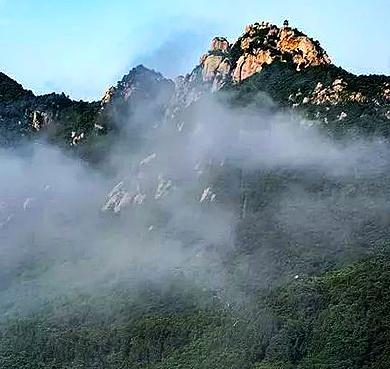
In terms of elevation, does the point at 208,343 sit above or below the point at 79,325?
below

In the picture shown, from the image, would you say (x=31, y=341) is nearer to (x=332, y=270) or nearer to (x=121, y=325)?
(x=121, y=325)

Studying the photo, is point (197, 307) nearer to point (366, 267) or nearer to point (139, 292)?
point (139, 292)

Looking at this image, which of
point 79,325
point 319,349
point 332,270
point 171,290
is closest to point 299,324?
point 319,349

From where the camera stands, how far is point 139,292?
191m

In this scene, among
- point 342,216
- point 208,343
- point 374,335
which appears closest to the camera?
point 374,335

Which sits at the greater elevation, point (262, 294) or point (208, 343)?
point (262, 294)

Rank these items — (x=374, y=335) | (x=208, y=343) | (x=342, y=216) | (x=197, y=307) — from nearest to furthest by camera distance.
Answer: (x=374, y=335), (x=208, y=343), (x=197, y=307), (x=342, y=216)

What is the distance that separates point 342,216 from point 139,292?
148 ft

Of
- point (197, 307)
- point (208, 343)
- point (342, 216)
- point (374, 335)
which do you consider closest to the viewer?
point (374, 335)

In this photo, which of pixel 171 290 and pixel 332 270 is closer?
pixel 332 270

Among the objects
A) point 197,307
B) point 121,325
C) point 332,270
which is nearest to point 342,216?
point 332,270

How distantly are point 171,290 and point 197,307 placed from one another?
40.9 ft

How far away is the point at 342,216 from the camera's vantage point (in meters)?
188

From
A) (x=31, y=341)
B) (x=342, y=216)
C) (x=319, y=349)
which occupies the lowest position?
(x=319, y=349)
